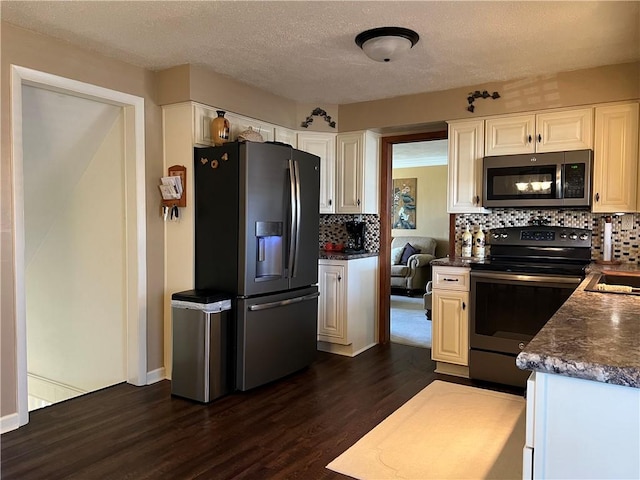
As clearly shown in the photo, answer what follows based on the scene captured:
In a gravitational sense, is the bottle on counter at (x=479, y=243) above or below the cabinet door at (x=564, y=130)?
below

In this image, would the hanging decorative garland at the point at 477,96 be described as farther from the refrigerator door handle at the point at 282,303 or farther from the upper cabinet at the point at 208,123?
the refrigerator door handle at the point at 282,303

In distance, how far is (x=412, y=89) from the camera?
390cm

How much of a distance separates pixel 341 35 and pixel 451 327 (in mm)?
2247

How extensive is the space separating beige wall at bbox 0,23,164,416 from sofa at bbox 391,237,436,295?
4616mm

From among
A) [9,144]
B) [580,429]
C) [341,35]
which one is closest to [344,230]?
[341,35]

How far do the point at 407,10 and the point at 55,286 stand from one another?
3432 millimetres

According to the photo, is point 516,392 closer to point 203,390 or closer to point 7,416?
point 203,390

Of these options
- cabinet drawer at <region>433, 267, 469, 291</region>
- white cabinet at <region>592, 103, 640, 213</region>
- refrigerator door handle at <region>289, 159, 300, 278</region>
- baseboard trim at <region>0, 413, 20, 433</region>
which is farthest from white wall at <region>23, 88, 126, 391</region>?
white cabinet at <region>592, 103, 640, 213</region>

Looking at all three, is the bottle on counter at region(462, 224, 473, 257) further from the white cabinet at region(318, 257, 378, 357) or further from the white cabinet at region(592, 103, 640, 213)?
the white cabinet at region(592, 103, 640, 213)

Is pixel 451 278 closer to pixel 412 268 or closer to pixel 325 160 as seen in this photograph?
pixel 325 160

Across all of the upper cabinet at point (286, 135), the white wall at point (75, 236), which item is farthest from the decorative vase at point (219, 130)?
the upper cabinet at point (286, 135)

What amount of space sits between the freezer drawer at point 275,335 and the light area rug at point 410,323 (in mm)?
1369

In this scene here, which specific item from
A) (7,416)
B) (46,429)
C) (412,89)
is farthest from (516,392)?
(7,416)

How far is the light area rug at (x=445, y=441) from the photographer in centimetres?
226
